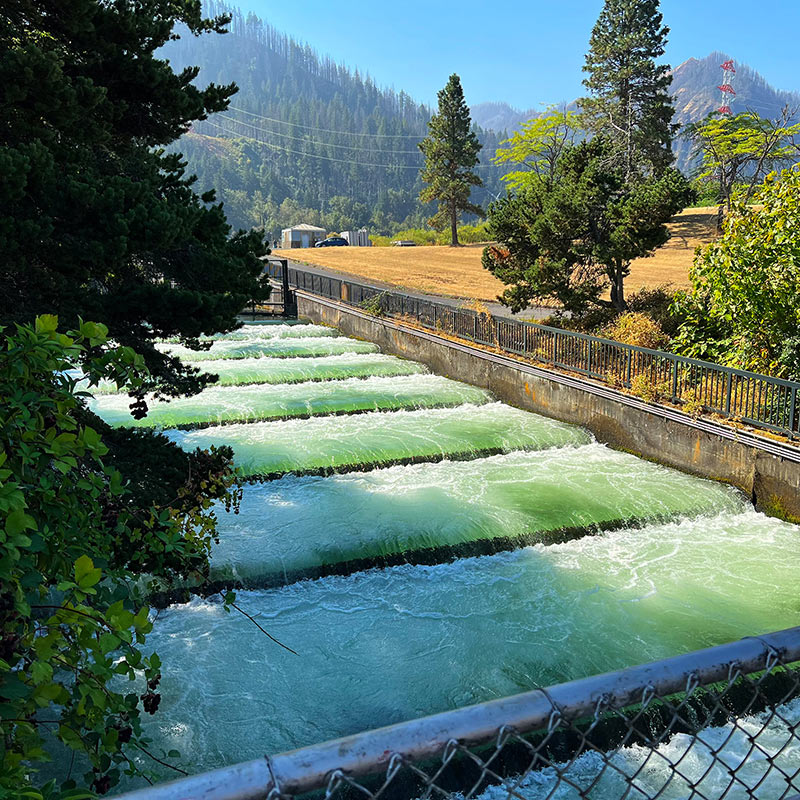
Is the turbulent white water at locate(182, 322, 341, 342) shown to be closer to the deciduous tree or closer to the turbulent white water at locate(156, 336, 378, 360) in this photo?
the turbulent white water at locate(156, 336, 378, 360)

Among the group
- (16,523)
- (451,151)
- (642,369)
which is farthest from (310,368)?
(451,151)

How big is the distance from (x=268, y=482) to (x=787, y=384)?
8.03m

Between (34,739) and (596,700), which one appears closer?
(596,700)

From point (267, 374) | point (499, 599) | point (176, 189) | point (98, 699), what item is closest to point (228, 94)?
point (176, 189)

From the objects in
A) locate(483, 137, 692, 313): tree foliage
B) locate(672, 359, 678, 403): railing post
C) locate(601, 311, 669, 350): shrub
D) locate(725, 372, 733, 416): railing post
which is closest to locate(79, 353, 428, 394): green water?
locate(483, 137, 692, 313): tree foliage

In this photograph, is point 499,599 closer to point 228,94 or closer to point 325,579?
point 325,579

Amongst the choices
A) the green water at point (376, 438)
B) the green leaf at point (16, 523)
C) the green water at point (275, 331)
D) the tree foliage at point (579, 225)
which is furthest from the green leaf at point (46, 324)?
the green water at point (275, 331)

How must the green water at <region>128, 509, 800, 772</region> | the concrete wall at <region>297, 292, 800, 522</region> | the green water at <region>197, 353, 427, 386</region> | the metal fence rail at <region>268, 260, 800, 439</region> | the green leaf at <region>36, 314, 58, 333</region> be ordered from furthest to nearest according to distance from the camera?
the green water at <region>197, 353, 427, 386</region>
the metal fence rail at <region>268, 260, 800, 439</region>
the concrete wall at <region>297, 292, 800, 522</region>
the green water at <region>128, 509, 800, 772</region>
the green leaf at <region>36, 314, 58, 333</region>

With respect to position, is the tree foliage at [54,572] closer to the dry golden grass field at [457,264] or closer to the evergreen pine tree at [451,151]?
the dry golden grass field at [457,264]

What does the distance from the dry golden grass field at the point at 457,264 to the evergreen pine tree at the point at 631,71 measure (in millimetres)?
7606

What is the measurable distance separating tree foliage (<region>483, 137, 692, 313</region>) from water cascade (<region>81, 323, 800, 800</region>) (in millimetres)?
5230

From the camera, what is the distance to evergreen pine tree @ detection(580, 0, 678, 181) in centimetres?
5656

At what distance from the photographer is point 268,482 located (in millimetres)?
11992

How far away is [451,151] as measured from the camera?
59031mm
